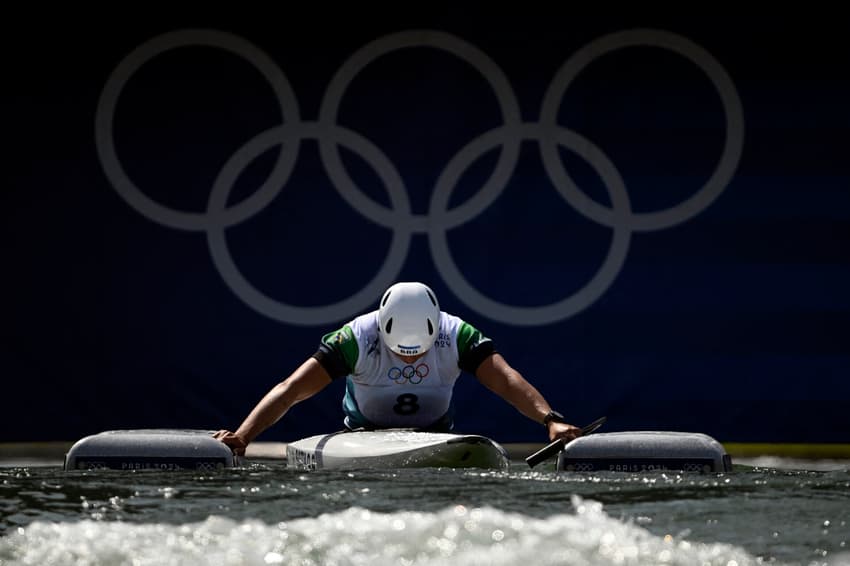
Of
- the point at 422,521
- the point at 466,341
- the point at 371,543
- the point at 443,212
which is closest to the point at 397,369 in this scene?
the point at 466,341

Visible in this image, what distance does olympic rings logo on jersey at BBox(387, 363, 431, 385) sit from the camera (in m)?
8.99

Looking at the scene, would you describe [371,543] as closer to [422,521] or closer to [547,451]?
[422,521]

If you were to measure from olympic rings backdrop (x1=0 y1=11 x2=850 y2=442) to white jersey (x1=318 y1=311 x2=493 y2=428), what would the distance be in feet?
9.56

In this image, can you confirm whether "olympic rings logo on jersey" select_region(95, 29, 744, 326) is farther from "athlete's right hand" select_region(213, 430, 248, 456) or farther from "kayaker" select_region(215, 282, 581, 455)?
"athlete's right hand" select_region(213, 430, 248, 456)

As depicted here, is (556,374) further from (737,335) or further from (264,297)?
(264,297)

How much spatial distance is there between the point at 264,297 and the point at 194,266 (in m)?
0.61

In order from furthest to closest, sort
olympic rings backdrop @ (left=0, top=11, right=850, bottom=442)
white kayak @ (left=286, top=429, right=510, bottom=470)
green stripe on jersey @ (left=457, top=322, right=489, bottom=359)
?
olympic rings backdrop @ (left=0, top=11, right=850, bottom=442)
green stripe on jersey @ (left=457, top=322, right=489, bottom=359)
white kayak @ (left=286, top=429, right=510, bottom=470)

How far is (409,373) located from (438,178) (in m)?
3.40

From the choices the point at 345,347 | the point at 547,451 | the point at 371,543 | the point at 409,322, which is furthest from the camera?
the point at 345,347

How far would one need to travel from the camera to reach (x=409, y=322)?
884 cm

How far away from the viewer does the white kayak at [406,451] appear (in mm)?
7852

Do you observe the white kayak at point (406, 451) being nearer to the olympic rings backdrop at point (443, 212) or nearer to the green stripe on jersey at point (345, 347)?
the green stripe on jersey at point (345, 347)

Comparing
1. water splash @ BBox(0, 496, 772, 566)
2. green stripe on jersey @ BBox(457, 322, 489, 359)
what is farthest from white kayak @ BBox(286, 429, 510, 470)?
water splash @ BBox(0, 496, 772, 566)

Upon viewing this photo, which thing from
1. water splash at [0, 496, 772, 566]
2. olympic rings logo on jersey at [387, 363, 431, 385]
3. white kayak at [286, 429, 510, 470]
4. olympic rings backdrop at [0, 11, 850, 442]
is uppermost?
olympic rings backdrop at [0, 11, 850, 442]
